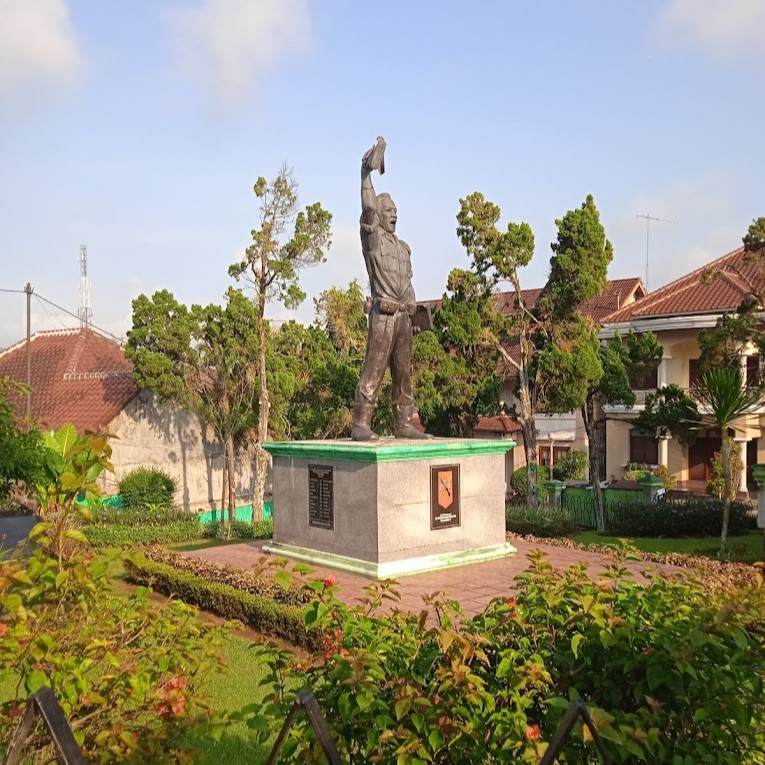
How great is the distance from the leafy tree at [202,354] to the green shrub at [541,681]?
13.6 metres

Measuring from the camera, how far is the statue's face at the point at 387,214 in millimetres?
9609

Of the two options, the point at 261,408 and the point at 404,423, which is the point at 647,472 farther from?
the point at 404,423

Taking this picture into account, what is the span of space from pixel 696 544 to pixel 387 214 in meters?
7.60

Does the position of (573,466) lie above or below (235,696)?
below

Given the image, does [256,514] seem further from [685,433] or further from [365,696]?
[365,696]

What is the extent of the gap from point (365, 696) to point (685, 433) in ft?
44.2

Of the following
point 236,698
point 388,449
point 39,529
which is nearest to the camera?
point 39,529

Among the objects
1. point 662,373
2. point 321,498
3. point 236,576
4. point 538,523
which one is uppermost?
point 662,373

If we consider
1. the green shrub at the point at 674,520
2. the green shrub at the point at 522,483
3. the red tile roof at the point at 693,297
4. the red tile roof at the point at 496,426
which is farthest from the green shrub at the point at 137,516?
the red tile roof at the point at 693,297

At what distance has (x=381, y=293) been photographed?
971 cm

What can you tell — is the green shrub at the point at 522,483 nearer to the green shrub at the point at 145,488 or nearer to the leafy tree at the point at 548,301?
the leafy tree at the point at 548,301

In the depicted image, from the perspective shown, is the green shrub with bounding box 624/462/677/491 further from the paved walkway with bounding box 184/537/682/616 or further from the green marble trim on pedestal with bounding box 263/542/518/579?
the green marble trim on pedestal with bounding box 263/542/518/579

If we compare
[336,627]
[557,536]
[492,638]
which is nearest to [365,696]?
[492,638]

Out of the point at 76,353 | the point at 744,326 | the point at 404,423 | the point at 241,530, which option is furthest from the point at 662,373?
the point at 76,353
